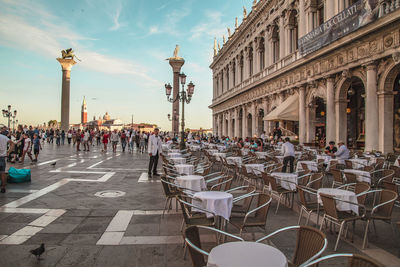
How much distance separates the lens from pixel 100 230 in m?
4.59

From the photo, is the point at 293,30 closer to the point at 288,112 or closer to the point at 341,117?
the point at 288,112

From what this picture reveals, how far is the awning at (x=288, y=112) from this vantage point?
57.6 ft

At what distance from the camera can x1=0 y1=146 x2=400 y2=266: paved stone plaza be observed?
11.9ft

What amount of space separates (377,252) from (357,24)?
12558 millimetres

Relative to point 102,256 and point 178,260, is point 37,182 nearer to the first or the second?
point 102,256

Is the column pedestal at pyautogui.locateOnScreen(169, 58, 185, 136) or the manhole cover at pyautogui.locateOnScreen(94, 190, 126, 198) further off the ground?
the column pedestal at pyautogui.locateOnScreen(169, 58, 185, 136)

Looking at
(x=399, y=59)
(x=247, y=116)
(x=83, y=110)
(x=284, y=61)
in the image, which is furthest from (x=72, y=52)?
(x=83, y=110)

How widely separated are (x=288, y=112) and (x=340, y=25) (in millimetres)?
5900

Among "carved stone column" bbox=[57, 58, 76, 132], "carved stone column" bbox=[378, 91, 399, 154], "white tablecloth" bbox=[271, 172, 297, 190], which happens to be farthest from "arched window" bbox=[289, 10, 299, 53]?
"carved stone column" bbox=[57, 58, 76, 132]

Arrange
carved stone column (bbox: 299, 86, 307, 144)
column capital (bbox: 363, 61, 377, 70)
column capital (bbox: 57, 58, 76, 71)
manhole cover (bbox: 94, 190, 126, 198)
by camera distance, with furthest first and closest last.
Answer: column capital (bbox: 57, 58, 76, 71) → carved stone column (bbox: 299, 86, 307, 144) → column capital (bbox: 363, 61, 377, 70) → manhole cover (bbox: 94, 190, 126, 198)

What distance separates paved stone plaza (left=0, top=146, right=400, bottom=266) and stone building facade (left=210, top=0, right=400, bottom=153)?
372 inches

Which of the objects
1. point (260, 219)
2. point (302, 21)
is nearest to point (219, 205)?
point (260, 219)

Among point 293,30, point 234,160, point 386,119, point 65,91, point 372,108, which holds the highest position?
point 293,30

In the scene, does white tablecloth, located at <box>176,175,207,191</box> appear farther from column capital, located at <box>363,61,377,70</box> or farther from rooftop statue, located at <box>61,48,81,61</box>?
rooftop statue, located at <box>61,48,81,61</box>
